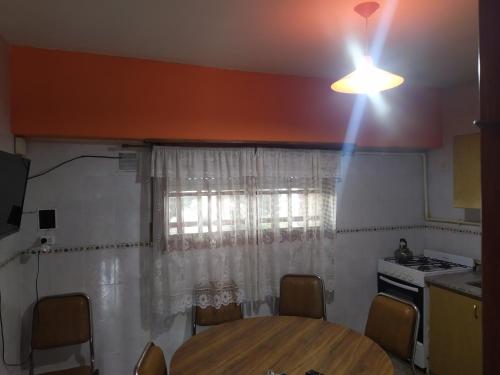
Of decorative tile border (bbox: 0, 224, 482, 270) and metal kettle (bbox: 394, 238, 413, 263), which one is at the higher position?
decorative tile border (bbox: 0, 224, 482, 270)

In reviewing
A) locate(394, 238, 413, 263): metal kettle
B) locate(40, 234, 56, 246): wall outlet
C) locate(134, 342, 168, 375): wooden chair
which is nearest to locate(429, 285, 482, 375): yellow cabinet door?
locate(394, 238, 413, 263): metal kettle

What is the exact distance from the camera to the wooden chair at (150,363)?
1491 millimetres

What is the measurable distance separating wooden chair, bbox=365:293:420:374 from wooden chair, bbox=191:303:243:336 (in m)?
0.98

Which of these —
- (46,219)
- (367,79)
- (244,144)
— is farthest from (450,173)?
(46,219)

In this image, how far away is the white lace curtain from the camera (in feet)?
8.43

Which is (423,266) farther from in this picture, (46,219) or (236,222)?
(46,219)

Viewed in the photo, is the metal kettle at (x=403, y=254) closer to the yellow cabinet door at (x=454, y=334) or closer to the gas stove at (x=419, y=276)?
the gas stove at (x=419, y=276)

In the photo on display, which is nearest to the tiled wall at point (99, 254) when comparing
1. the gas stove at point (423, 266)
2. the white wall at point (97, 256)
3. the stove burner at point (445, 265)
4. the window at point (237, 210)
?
the white wall at point (97, 256)

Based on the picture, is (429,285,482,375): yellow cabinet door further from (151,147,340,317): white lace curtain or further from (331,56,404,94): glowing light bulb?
(331,56,404,94): glowing light bulb

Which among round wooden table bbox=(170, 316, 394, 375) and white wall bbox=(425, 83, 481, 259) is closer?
round wooden table bbox=(170, 316, 394, 375)

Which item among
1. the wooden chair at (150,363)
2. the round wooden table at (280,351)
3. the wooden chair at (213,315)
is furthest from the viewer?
the wooden chair at (213,315)

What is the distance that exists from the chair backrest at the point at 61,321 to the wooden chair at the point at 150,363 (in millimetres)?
876

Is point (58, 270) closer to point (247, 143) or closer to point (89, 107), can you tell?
point (89, 107)

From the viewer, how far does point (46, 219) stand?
2.37 m
